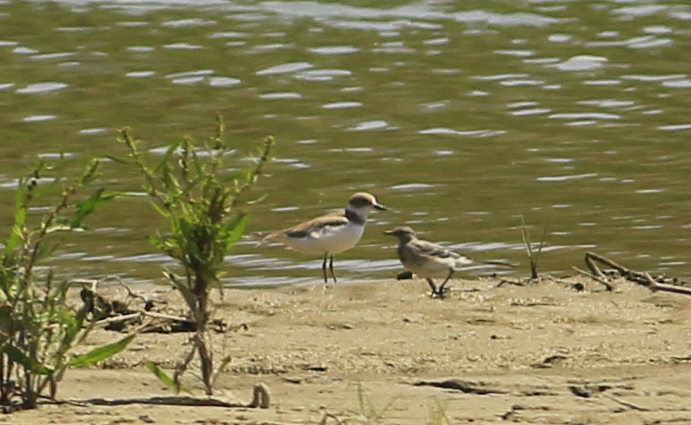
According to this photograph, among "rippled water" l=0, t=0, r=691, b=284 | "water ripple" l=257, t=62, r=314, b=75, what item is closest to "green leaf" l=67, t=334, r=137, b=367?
"rippled water" l=0, t=0, r=691, b=284

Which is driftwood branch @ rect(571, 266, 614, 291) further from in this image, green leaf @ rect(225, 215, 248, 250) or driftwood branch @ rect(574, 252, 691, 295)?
green leaf @ rect(225, 215, 248, 250)

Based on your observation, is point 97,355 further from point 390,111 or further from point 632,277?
point 390,111

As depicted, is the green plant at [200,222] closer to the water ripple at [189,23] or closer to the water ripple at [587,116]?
the water ripple at [587,116]

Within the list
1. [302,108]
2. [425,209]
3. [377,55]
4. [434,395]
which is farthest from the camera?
[377,55]

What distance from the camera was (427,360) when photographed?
7.23m

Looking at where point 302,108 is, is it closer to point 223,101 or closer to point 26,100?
point 223,101

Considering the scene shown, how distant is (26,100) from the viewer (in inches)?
628

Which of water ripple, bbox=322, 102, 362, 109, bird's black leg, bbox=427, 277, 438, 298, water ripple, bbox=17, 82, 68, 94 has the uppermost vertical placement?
water ripple, bbox=17, 82, 68, 94

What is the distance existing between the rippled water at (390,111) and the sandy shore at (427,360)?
5.07ft

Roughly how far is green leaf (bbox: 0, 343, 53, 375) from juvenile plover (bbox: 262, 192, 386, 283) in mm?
4594

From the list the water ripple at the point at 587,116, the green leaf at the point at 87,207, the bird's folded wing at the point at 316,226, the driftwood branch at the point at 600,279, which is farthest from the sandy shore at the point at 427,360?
the water ripple at the point at 587,116

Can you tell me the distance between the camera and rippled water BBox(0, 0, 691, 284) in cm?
1116

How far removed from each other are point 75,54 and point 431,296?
409 inches

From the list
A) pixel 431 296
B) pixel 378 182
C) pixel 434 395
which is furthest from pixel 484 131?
pixel 434 395
